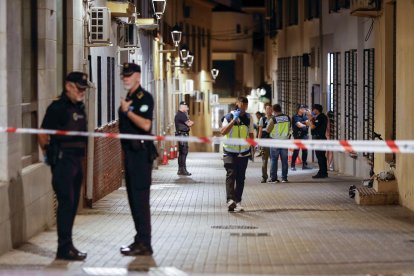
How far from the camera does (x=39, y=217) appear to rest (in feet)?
47.2

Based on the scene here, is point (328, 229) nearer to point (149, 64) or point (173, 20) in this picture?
point (149, 64)

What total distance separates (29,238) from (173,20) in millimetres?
34568

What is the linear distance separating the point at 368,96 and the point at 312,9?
1126 centimetres

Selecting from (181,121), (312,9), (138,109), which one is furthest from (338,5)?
(138,109)

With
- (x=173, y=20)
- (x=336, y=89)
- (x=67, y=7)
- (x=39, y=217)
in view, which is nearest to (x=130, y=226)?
(x=39, y=217)

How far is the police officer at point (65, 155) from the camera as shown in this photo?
38.8 feet

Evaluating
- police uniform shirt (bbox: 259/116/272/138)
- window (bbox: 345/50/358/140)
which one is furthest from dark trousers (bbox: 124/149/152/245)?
window (bbox: 345/50/358/140)

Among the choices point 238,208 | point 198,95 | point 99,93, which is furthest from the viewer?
point 198,95

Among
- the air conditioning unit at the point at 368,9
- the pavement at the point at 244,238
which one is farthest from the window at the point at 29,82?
the air conditioning unit at the point at 368,9

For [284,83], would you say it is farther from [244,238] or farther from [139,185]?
[139,185]

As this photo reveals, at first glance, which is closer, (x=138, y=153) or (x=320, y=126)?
(x=138, y=153)

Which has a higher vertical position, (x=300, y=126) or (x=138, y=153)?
(x=138, y=153)

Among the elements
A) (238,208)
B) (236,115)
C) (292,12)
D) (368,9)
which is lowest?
(238,208)

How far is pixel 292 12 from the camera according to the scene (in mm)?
43312
